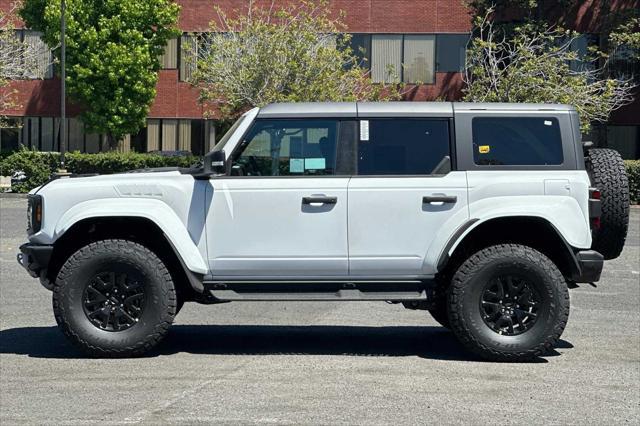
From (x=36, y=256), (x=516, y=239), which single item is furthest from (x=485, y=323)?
(x=36, y=256)

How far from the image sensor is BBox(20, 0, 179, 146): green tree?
4778 centimetres

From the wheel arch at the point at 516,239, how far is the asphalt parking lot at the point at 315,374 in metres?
0.79

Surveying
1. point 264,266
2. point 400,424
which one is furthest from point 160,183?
point 400,424

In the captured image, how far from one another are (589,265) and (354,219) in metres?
1.96

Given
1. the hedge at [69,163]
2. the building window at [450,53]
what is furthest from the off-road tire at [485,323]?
the building window at [450,53]

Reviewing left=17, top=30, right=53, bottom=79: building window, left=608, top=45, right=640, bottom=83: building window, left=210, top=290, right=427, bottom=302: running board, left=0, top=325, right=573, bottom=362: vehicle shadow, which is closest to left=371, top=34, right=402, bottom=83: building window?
left=608, top=45, right=640, bottom=83: building window

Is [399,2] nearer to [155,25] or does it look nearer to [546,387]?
[155,25]

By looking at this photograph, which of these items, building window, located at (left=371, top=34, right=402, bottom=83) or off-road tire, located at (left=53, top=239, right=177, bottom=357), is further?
building window, located at (left=371, top=34, right=402, bottom=83)

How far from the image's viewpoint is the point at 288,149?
8.97m

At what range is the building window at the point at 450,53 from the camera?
49375 millimetres

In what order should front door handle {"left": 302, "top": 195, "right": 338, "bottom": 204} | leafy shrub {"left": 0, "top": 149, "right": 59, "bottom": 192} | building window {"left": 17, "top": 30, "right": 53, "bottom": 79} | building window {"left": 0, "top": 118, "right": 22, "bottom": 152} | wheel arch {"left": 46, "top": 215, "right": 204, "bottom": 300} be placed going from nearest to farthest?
front door handle {"left": 302, "top": 195, "right": 338, "bottom": 204}, wheel arch {"left": 46, "top": 215, "right": 204, "bottom": 300}, leafy shrub {"left": 0, "top": 149, "right": 59, "bottom": 192}, building window {"left": 17, "top": 30, "right": 53, "bottom": 79}, building window {"left": 0, "top": 118, "right": 22, "bottom": 152}

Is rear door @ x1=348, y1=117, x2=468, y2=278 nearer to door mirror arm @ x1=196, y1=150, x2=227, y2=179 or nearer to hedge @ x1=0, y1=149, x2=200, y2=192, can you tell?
door mirror arm @ x1=196, y1=150, x2=227, y2=179

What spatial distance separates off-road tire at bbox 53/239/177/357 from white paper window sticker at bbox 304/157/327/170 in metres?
1.45

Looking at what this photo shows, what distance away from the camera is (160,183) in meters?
8.86
